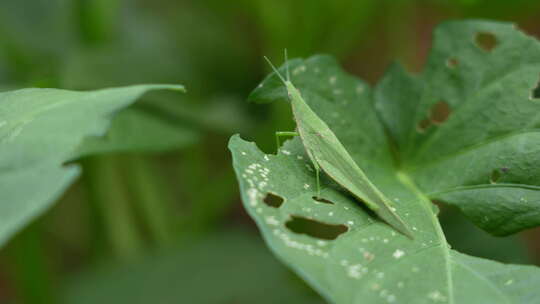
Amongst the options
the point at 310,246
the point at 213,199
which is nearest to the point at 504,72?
the point at 310,246

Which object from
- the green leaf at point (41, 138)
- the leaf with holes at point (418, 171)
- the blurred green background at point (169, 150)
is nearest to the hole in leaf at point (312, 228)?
the blurred green background at point (169, 150)

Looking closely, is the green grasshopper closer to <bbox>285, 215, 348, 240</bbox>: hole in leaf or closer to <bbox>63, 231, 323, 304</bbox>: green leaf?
<bbox>285, 215, 348, 240</bbox>: hole in leaf

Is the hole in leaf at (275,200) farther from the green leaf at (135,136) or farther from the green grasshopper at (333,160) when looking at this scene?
the green leaf at (135,136)

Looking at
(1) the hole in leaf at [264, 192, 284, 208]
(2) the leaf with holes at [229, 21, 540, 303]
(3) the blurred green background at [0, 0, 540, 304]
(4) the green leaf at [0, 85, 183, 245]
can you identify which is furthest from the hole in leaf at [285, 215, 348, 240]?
(4) the green leaf at [0, 85, 183, 245]

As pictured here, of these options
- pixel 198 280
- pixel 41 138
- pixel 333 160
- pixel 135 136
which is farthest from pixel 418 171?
pixel 198 280

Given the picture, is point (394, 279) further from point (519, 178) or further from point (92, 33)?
point (92, 33)
